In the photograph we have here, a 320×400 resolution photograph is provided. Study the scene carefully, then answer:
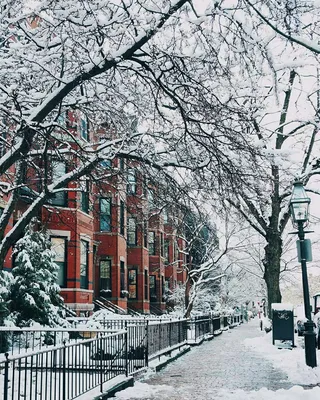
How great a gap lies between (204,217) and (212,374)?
3.85 meters

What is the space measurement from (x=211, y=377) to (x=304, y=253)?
356cm

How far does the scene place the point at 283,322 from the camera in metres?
17.2

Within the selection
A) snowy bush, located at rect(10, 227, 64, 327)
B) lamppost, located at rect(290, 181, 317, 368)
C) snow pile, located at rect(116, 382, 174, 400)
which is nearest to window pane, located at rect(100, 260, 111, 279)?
snowy bush, located at rect(10, 227, 64, 327)

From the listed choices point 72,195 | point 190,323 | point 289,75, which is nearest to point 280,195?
point 289,75

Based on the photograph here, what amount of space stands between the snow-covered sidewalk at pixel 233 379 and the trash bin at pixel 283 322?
0.83m

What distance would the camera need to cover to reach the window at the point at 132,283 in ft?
120

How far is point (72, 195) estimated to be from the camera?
25.0 metres

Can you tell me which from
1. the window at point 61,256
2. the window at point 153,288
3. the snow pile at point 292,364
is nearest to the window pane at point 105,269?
the window at point 61,256

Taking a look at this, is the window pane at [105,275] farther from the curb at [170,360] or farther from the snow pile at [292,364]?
the snow pile at [292,364]

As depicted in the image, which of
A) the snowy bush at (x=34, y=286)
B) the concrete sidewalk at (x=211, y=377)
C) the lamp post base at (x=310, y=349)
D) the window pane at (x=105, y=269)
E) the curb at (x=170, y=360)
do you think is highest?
the window pane at (x=105, y=269)

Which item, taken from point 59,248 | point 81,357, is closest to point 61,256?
point 59,248

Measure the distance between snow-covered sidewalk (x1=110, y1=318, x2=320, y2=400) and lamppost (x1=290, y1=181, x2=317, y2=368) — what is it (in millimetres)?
379

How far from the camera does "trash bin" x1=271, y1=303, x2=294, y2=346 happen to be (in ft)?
56.0

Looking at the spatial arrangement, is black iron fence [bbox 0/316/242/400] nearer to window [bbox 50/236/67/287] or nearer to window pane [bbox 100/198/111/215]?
window pane [bbox 100/198/111/215]
